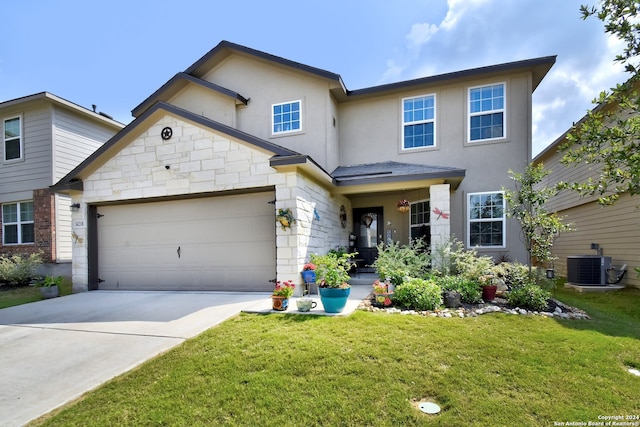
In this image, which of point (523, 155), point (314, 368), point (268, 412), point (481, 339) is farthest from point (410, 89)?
point (268, 412)

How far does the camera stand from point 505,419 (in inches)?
103

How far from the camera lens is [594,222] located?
9367mm

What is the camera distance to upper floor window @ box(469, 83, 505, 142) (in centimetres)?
887

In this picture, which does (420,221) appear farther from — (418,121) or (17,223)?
(17,223)

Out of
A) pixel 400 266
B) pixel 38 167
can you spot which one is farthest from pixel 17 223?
pixel 400 266

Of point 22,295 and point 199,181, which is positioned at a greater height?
point 199,181

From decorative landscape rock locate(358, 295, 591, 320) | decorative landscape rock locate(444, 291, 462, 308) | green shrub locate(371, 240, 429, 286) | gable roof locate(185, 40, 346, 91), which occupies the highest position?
gable roof locate(185, 40, 346, 91)

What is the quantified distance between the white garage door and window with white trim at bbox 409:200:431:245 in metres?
4.87

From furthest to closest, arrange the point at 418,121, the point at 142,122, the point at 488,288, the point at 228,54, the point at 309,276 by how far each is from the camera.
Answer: the point at 228,54 → the point at 418,121 → the point at 142,122 → the point at 309,276 → the point at 488,288

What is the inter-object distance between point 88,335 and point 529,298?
7.35 m

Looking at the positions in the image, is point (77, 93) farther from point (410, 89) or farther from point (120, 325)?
point (410, 89)

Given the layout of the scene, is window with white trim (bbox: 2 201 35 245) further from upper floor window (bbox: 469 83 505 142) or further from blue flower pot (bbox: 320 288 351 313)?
upper floor window (bbox: 469 83 505 142)

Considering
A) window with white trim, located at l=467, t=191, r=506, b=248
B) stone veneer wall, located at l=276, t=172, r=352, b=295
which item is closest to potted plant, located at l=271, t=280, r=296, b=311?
stone veneer wall, located at l=276, t=172, r=352, b=295

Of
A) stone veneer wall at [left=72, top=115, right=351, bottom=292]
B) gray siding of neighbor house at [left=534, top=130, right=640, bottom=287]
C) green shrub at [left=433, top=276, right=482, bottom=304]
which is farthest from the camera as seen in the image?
gray siding of neighbor house at [left=534, top=130, right=640, bottom=287]
